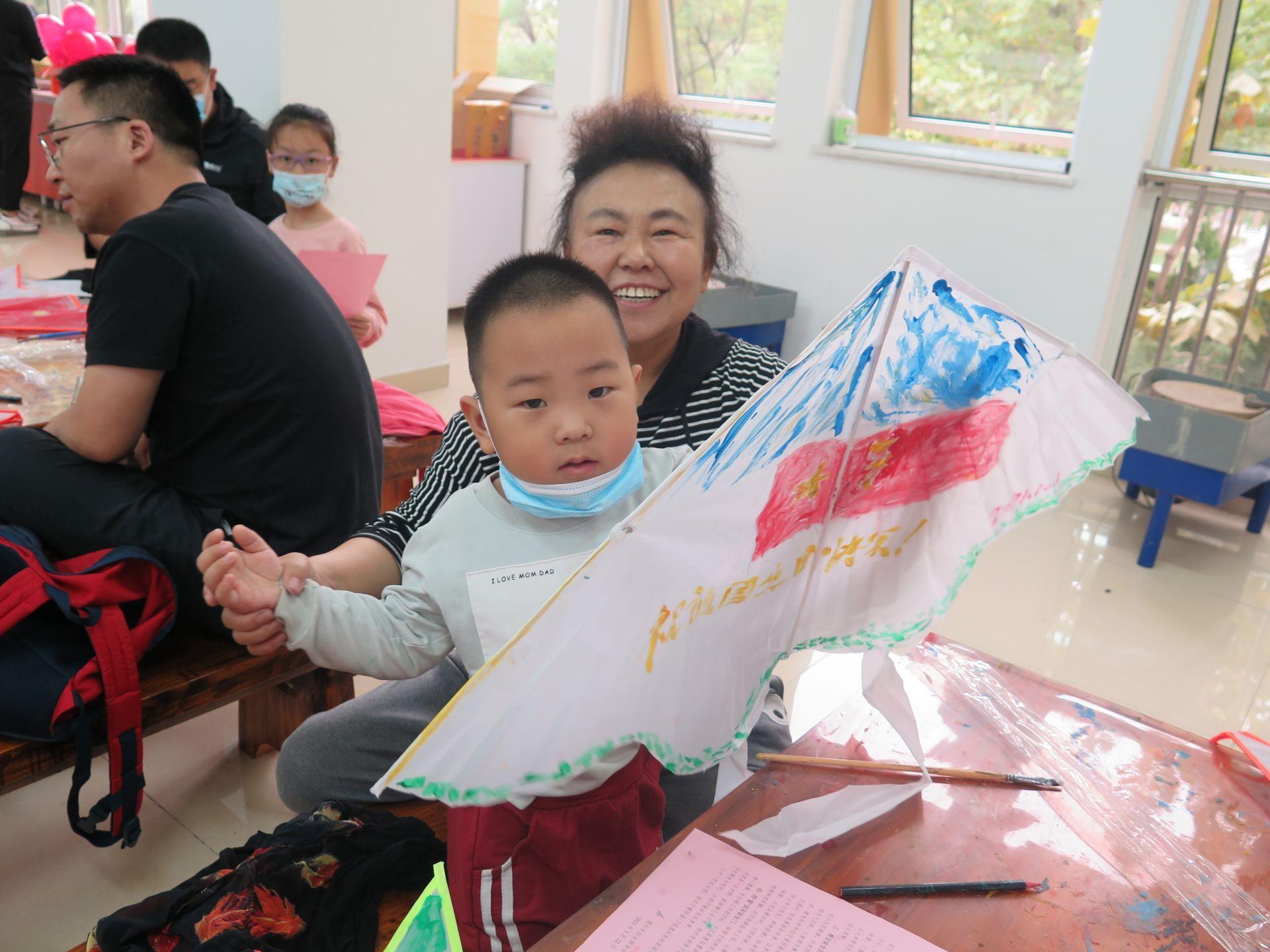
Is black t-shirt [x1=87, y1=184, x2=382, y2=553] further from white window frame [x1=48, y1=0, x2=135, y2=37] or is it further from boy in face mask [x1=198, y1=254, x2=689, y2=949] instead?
white window frame [x1=48, y1=0, x2=135, y2=37]

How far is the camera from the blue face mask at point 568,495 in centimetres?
103

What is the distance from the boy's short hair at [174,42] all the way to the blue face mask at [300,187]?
426 mm

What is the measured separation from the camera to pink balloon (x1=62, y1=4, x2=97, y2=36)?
6824 mm

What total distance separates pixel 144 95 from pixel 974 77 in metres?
4.04

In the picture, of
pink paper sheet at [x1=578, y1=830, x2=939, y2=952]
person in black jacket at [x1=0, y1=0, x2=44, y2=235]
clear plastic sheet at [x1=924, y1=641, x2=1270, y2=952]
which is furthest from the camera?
person in black jacket at [x1=0, y1=0, x2=44, y2=235]

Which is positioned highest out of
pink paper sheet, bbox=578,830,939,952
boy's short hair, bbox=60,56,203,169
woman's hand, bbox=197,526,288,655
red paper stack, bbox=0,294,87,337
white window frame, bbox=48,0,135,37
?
white window frame, bbox=48,0,135,37

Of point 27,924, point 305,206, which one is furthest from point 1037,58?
point 27,924


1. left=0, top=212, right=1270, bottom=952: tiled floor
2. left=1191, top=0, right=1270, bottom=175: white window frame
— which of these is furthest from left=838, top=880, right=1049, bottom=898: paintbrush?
left=1191, top=0, right=1270, bottom=175: white window frame

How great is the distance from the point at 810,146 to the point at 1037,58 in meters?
1.08

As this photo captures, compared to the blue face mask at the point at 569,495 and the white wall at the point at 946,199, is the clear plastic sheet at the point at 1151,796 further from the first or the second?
the white wall at the point at 946,199

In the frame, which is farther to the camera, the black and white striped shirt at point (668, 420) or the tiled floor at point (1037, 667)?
the tiled floor at point (1037, 667)

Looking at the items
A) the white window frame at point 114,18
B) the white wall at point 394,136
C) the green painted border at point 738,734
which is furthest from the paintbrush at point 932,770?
the white window frame at point 114,18

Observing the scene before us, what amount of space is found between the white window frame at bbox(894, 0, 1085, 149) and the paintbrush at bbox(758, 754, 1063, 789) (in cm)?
407

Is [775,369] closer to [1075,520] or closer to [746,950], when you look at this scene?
[746,950]
